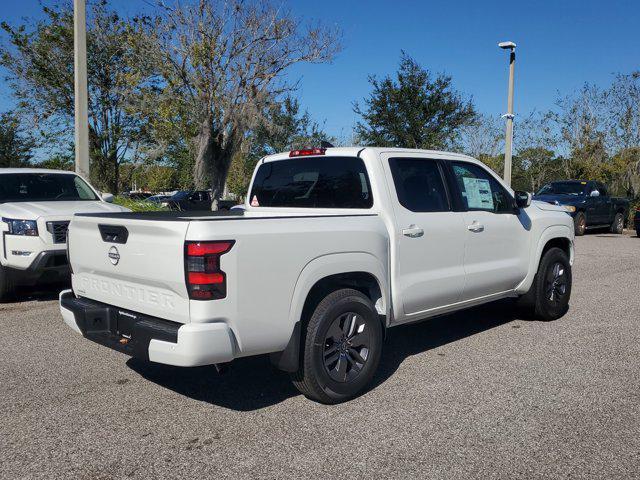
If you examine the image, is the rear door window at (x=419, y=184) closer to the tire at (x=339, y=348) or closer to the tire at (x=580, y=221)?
the tire at (x=339, y=348)

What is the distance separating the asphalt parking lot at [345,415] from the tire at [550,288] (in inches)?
18.9

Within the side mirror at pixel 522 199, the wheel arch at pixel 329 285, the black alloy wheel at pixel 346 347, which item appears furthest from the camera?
the side mirror at pixel 522 199

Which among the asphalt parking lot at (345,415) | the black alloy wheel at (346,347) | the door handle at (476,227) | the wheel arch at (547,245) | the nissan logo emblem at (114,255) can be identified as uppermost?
the door handle at (476,227)

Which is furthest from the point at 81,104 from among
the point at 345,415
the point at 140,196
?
the point at 345,415

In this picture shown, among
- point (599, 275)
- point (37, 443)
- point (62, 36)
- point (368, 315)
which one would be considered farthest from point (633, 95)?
point (37, 443)

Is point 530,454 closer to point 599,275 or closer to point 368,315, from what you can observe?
point 368,315

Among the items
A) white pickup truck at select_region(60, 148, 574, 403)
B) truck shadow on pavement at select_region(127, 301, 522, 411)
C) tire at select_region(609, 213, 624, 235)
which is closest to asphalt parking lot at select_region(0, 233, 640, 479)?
truck shadow on pavement at select_region(127, 301, 522, 411)

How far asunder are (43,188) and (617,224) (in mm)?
18511

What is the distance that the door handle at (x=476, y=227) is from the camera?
5345 mm

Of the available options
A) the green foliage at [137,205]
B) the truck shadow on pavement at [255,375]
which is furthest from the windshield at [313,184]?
the green foliage at [137,205]

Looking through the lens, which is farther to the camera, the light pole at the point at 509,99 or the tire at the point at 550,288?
the light pole at the point at 509,99

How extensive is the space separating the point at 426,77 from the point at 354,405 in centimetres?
2164

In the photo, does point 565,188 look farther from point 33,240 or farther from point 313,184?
point 33,240

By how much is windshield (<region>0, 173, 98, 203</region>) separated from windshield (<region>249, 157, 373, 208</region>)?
13.6ft
